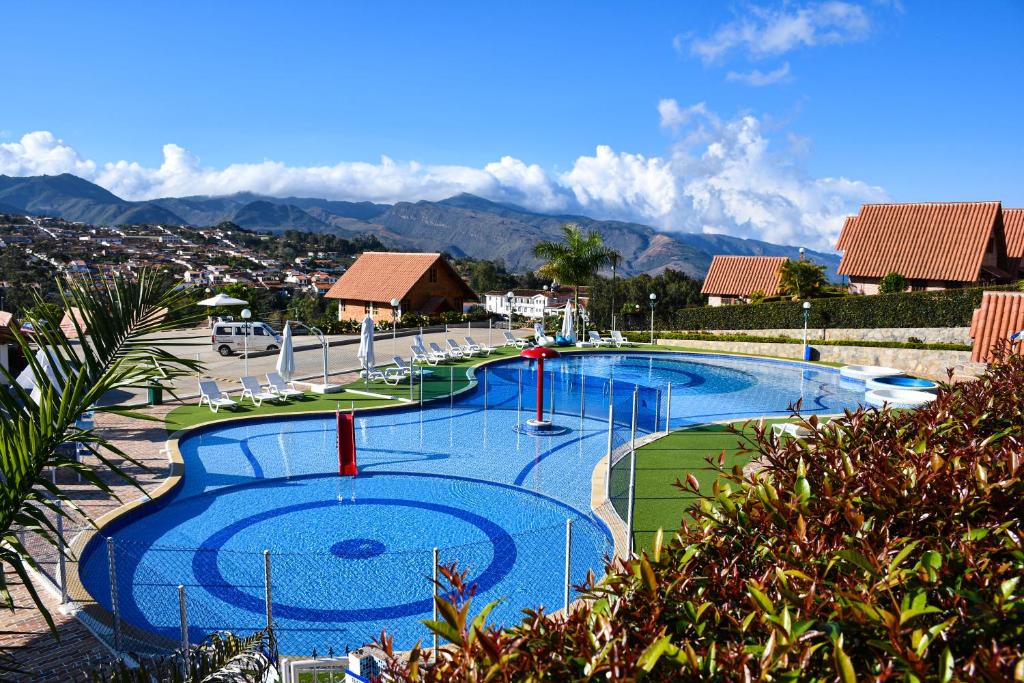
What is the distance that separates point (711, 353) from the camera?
28.7 m

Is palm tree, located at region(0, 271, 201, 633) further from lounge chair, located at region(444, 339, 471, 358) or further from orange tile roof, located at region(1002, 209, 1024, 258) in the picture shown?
orange tile roof, located at region(1002, 209, 1024, 258)

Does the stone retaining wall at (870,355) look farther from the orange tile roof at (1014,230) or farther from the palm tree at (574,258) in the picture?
the orange tile roof at (1014,230)

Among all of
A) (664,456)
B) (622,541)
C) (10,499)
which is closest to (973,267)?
(664,456)

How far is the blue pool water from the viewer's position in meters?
7.34

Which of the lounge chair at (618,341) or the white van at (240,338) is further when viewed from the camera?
the lounge chair at (618,341)

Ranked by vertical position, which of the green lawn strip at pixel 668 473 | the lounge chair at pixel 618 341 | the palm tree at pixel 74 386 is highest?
the palm tree at pixel 74 386

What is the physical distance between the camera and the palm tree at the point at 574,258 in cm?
3669

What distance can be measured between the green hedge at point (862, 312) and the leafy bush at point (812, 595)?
26824 mm

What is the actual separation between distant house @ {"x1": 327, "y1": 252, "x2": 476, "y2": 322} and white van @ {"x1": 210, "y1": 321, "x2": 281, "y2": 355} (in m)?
13.1

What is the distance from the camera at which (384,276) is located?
43.4m

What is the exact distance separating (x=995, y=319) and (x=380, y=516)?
1128cm

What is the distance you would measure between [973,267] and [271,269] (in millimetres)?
72772

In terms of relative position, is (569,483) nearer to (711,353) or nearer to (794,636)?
(794,636)

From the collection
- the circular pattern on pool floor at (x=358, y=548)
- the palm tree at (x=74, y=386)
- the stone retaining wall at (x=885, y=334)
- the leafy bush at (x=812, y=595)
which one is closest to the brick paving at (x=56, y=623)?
the palm tree at (x=74, y=386)
